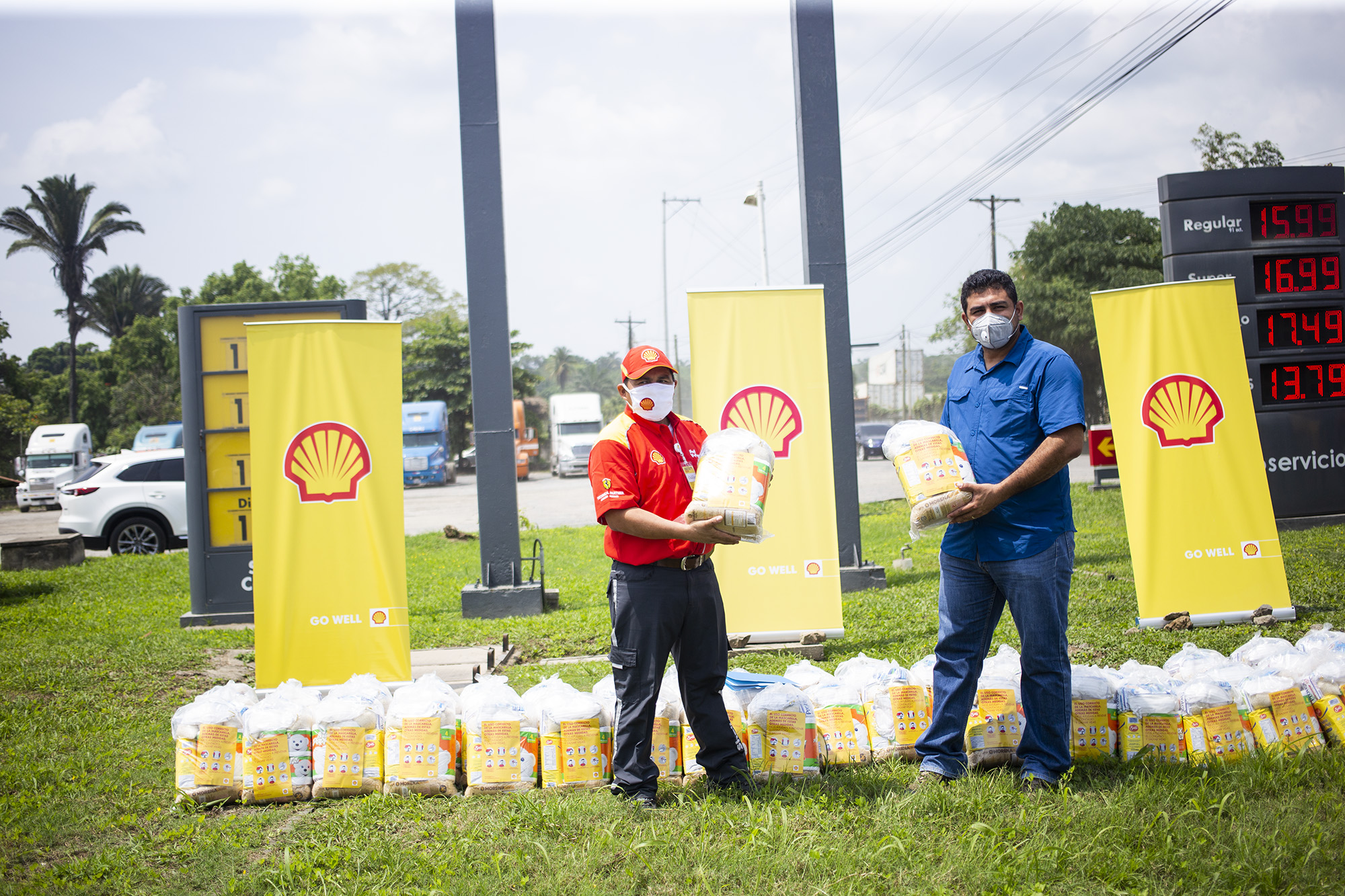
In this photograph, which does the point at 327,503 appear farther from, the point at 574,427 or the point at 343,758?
the point at 574,427

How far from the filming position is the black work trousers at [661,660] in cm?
364

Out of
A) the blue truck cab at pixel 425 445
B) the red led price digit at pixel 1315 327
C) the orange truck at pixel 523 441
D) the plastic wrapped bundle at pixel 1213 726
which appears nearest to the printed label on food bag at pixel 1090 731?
the plastic wrapped bundle at pixel 1213 726

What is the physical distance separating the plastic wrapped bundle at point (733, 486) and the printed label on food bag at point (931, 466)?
0.60 m

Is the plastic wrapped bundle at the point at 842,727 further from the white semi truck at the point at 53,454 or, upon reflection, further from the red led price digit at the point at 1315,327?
the white semi truck at the point at 53,454

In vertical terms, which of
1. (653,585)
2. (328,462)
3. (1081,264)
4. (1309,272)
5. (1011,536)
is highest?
(1081,264)

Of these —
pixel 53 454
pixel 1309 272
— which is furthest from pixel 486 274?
pixel 53 454

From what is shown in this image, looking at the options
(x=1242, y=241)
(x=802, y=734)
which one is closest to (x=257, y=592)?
(x=802, y=734)

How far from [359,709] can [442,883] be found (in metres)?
1.16

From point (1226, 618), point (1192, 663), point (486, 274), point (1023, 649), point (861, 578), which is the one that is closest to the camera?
point (1023, 649)

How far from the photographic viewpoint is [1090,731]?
3980mm

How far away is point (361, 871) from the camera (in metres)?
3.26

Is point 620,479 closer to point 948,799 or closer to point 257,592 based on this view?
point 948,799

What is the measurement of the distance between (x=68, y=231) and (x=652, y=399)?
55446 mm

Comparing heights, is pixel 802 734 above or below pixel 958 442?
below
